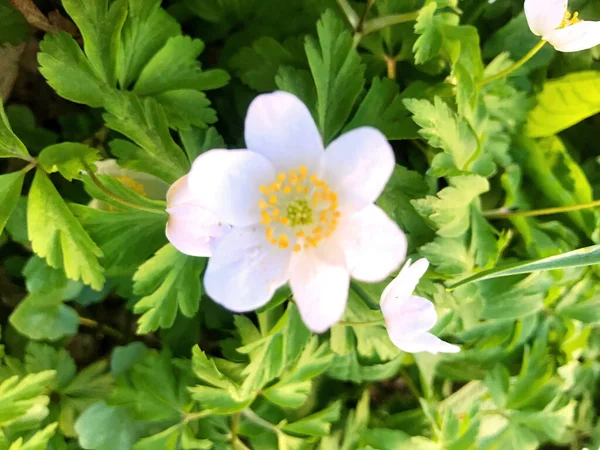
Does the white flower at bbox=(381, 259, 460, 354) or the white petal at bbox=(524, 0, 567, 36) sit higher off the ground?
the white petal at bbox=(524, 0, 567, 36)

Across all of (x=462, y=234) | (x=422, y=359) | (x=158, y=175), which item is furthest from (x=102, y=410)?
(x=462, y=234)

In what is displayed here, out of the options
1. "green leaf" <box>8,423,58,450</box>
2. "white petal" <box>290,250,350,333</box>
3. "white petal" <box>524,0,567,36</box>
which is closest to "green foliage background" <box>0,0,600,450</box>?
"green leaf" <box>8,423,58,450</box>

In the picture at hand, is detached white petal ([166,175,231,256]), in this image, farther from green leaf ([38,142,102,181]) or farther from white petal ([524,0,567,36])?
white petal ([524,0,567,36])

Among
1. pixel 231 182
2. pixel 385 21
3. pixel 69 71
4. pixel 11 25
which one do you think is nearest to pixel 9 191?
pixel 69 71

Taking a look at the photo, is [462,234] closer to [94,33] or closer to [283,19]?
[283,19]

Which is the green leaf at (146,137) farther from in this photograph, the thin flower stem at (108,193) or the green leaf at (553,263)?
the green leaf at (553,263)

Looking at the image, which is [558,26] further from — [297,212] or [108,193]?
[108,193]

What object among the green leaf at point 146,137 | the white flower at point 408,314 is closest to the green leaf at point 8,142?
the green leaf at point 146,137
